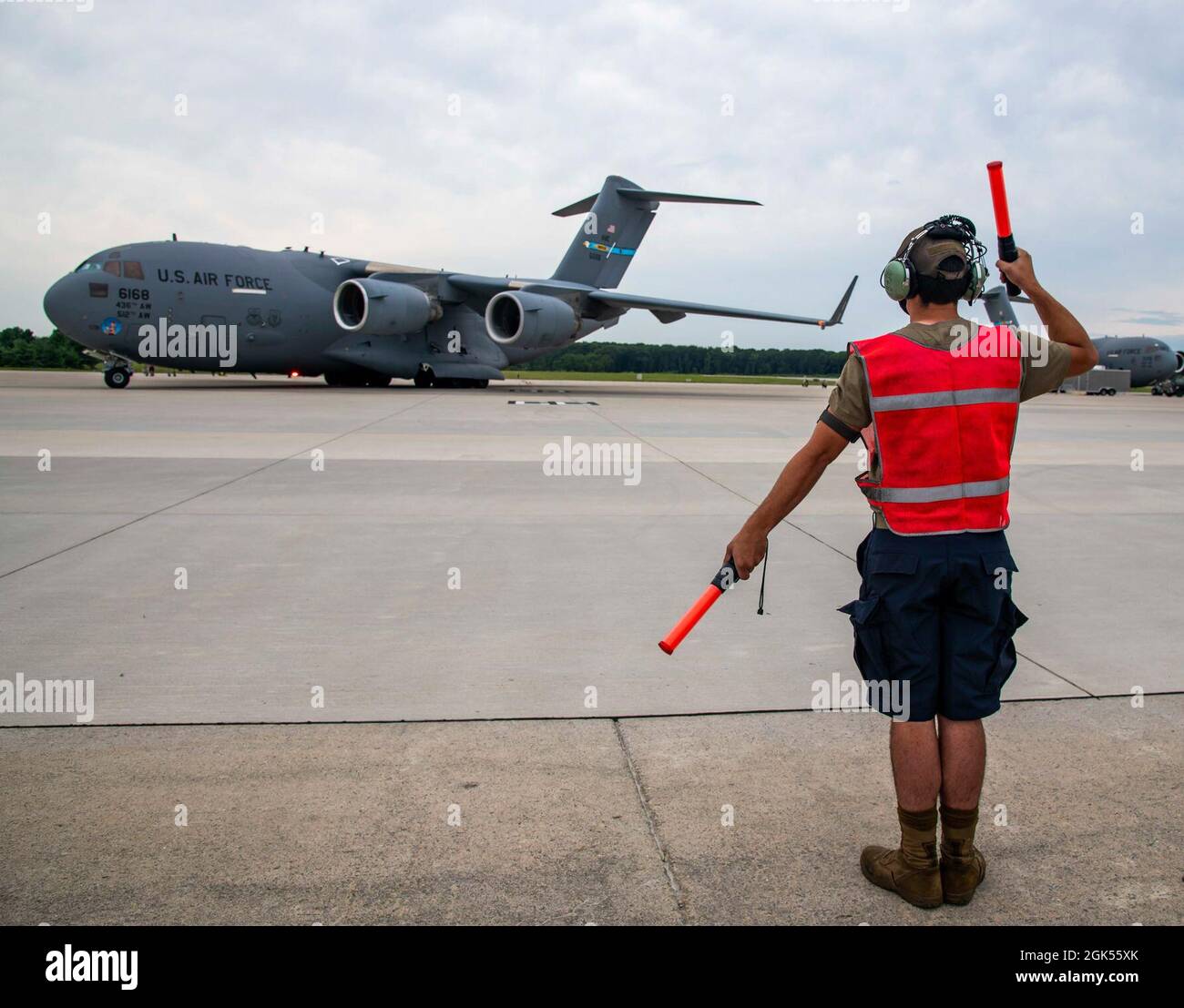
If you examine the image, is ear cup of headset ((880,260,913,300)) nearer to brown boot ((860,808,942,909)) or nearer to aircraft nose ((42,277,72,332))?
brown boot ((860,808,942,909))

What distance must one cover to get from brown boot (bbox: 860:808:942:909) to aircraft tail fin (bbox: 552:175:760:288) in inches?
1125

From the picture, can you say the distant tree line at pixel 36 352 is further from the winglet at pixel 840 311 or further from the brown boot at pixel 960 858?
the brown boot at pixel 960 858

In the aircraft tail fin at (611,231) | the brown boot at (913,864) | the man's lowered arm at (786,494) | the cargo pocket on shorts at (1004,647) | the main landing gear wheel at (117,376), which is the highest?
the aircraft tail fin at (611,231)

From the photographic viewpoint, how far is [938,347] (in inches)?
102

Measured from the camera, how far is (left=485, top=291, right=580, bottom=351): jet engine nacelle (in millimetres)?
25172

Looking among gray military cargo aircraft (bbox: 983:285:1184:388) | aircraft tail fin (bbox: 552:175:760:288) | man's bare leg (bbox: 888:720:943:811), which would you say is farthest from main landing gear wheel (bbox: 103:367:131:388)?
gray military cargo aircraft (bbox: 983:285:1184:388)

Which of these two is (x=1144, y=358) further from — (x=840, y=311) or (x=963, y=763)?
(x=963, y=763)

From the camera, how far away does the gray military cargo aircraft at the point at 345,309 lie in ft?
70.1

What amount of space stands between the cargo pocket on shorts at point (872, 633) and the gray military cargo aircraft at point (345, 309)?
71.5 feet

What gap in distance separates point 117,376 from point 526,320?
957 cm

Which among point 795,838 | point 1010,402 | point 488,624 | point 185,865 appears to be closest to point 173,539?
point 488,624

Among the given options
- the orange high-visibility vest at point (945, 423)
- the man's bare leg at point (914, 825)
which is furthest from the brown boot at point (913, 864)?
the orange high-visibility vest at point (945, 423)

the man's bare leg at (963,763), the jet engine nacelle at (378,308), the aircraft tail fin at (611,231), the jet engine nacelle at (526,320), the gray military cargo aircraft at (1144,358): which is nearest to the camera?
the man's bare leg at (963,763)
